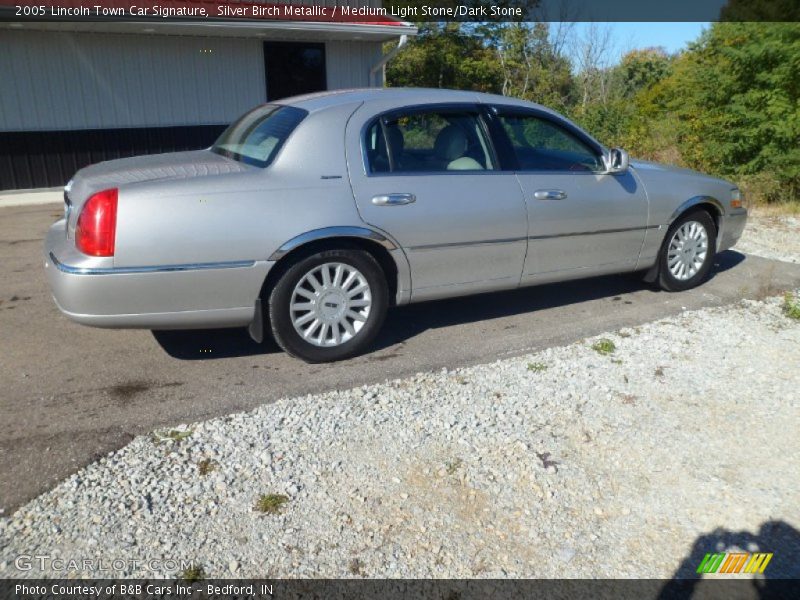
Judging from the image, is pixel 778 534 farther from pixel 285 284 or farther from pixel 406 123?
pixel 406 123

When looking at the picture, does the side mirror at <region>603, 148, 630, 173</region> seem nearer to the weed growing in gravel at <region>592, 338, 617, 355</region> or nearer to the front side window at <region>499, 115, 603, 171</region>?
the front side window at <region>499, 115, 603, 171</region>

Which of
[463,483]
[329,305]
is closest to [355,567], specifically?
[463,483]

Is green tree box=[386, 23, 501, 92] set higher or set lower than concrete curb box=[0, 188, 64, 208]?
higher

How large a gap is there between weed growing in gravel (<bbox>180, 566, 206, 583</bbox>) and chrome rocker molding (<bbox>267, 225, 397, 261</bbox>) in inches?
80.0

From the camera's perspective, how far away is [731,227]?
6.40 metres

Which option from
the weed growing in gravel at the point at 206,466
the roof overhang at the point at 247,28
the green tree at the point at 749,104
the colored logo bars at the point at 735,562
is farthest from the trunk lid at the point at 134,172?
the green tree at the point at 749,104

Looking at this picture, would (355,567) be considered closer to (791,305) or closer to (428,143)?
(428,143)

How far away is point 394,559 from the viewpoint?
9.00 ft

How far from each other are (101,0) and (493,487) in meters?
11.0

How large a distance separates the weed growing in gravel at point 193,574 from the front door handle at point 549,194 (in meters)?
3.45

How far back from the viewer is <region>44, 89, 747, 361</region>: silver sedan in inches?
159

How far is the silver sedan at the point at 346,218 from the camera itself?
159 inches

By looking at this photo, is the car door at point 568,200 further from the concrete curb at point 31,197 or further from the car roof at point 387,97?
the concrete curb at point 31,197

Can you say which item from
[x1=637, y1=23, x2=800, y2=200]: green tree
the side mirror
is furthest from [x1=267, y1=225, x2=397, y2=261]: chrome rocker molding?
[x1=637, y1=23, x2=800, y2=200]: green tree
